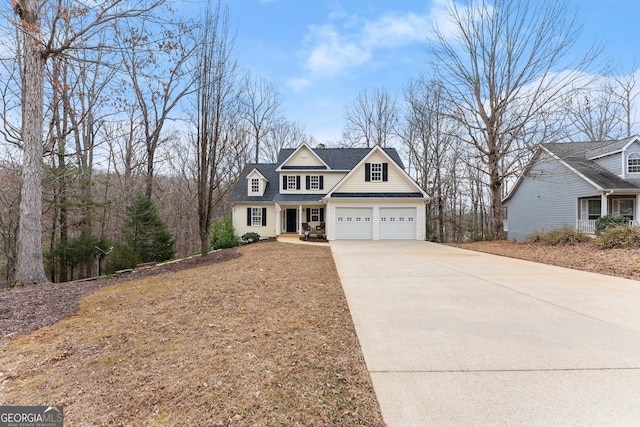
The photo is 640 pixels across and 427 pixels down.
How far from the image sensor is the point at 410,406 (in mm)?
2402

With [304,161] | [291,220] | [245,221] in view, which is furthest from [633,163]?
[245,221]

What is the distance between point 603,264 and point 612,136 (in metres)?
26.0

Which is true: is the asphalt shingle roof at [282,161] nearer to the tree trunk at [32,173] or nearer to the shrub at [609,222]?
the shrub at [609,222]

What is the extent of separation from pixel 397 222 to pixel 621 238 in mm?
9839

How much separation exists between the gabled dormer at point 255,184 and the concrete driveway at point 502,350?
15.9 m

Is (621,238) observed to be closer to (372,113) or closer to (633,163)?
(633,163)

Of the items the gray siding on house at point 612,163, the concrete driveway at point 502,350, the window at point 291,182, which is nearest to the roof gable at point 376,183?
the window at point 291,182

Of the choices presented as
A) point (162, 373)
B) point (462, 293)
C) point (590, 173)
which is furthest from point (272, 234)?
point (590, 173)

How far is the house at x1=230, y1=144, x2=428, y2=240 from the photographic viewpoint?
18562mm

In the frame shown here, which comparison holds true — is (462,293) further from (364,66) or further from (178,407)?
(364,66)

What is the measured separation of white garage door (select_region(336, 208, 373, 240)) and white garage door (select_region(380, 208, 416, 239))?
34.0 inches

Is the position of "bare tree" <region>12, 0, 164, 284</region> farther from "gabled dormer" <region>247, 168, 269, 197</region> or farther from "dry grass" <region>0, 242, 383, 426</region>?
"gabled dormer" <region>247, 168, 269, 197</region>

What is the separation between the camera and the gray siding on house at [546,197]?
18.4 meters

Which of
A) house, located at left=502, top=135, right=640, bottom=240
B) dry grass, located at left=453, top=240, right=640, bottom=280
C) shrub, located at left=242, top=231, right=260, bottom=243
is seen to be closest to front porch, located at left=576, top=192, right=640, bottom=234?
house, located at left=502, top=135, right=640, bottom=240
